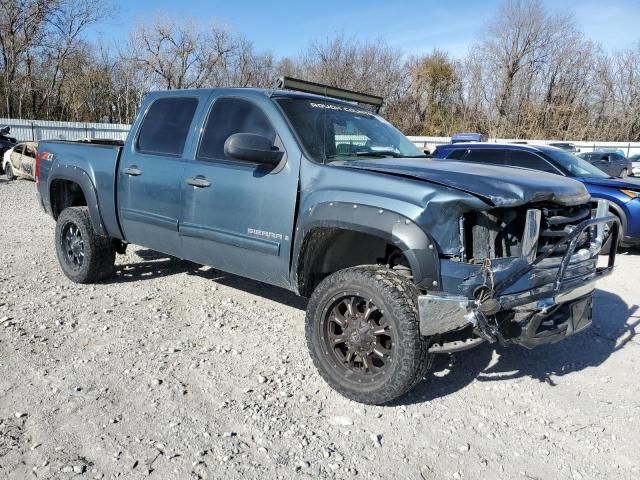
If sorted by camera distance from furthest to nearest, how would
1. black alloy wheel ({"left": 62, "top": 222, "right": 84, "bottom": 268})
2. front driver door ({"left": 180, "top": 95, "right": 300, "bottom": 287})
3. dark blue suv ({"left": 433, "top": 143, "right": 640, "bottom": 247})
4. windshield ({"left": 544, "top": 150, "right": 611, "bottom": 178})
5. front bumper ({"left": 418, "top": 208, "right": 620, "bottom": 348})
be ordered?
windshield ({"left": 544, "top": 150, "right": 611, "bottom": 178}), dark blue suv ({"left": 433, "top": 143, "right": 640, "bottom": 247}), black alloy wheel ({"left": 62, "top": 222, "right": 84, "bottom": 268}), front driver door ({"left": 180, "top": 95, "right": 300, "bottom": 287}), front bumper ({"left": 418, "top": 208, "right": 620, "bottom": 348})

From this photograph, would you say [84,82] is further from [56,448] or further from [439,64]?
[56,448]

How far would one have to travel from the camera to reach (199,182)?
4.24m

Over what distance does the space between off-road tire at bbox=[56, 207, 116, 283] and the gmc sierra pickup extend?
0.49 metres

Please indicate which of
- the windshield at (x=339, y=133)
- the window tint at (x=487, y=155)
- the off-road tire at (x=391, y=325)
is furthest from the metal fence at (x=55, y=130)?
the off-road tire at (x=391, y=325)

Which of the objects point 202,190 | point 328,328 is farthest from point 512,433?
point 202,190

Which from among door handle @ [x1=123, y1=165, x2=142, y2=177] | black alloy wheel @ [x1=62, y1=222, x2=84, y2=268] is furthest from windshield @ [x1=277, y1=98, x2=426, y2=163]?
black alloy wheel @ [x1=62, y1=222, x2=84, y2=268]

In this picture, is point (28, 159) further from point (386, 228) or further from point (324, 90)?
point (386, 228)

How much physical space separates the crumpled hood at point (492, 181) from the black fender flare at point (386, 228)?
1.06 feet

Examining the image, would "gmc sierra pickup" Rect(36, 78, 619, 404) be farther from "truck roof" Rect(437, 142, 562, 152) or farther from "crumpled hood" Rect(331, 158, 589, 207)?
"truck roof" Rect(437, 142, 562, 152)

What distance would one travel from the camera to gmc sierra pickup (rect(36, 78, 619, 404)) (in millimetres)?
2967

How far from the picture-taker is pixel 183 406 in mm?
3279

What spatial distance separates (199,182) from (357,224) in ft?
5.19

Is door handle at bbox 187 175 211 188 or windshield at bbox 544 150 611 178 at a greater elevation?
windshield at bbox 544 150 611 178

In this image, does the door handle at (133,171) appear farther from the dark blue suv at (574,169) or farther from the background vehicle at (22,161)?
the background vehicle at (22,161)
